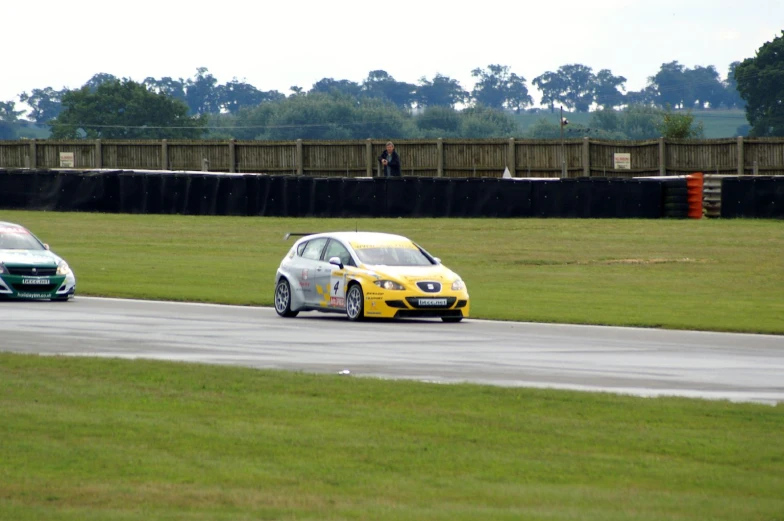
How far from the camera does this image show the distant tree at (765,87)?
10231 cm

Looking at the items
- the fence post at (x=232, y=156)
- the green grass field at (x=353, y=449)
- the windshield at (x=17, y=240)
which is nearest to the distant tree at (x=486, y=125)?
the fence post at (x=232, y=156)

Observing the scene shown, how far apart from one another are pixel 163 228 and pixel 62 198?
4.56 meters

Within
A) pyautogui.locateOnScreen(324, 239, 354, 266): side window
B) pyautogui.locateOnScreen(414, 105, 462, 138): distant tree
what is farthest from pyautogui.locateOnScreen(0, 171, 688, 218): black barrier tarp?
pyautogui.locateOnScreen(414, 105, 462, 138): distant tree

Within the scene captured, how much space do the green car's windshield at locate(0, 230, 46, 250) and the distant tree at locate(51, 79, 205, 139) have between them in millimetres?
91780

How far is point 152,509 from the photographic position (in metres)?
7.48

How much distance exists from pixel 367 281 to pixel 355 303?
1.38 feet

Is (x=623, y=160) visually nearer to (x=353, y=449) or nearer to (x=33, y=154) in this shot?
(x=33, y=154)

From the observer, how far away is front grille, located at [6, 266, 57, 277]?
22922 millimetres

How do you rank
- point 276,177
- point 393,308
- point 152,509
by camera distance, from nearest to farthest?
1. point 152,509
2. point 393,308
3. point 276,177

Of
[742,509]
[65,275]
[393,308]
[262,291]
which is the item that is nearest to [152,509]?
[742,509]

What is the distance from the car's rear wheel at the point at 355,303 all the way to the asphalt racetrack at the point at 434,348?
0.80 feet

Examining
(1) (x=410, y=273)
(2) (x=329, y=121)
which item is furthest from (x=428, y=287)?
(2) (x=329, y=121)

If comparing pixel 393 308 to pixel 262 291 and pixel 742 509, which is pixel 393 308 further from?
pixel 742 509

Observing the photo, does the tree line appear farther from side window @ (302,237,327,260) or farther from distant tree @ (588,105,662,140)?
side window @ (302,237,327,260)
